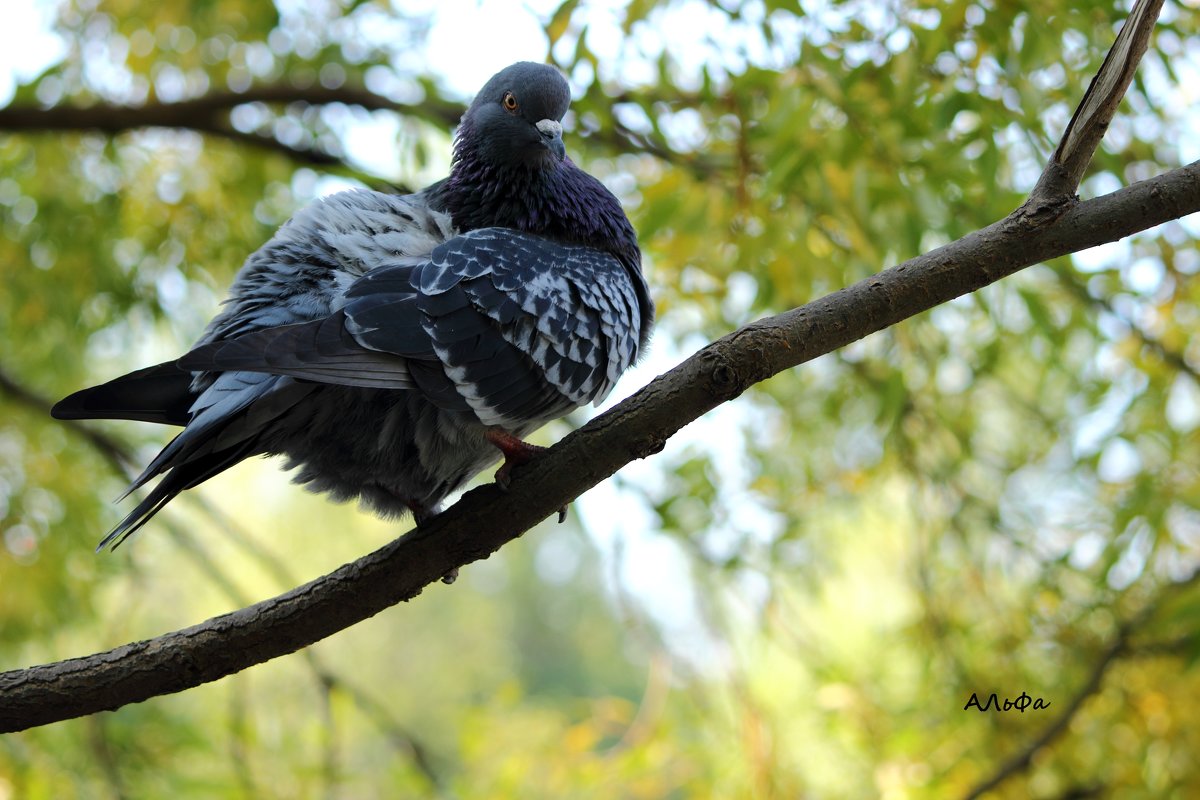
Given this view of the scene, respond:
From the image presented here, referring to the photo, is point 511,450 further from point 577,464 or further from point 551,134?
point 551,134

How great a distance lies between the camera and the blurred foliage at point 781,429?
3.74 metres

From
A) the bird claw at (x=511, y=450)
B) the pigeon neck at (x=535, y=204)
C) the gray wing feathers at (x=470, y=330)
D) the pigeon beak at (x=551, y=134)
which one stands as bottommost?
the bird claw at (x=511, y=450)

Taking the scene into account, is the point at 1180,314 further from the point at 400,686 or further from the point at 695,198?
the point at 400,686

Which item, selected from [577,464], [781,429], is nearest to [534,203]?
[577,464]

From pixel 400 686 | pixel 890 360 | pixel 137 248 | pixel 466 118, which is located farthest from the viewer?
pixel 400 686

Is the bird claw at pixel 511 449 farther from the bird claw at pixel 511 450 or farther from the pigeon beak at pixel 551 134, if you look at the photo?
the pigeon beak at pixel 551 134

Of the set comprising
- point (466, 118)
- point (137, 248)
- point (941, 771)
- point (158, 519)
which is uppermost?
point (137, 248)

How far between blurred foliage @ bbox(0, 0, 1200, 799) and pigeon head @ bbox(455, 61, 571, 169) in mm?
414

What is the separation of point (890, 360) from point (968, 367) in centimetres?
37

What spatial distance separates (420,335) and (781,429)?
325 cm

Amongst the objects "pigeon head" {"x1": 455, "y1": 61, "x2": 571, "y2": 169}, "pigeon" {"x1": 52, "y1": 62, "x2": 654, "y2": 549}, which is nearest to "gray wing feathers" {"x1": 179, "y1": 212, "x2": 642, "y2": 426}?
"pigeon" {"x1": 52, "y1": 62, "x2": 654, "y2": 549}

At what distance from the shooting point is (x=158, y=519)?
482 centimetres

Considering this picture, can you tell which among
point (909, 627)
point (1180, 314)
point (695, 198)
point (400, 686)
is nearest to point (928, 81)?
point (695, 198)

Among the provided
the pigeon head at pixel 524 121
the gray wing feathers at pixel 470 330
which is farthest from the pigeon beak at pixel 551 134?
the gray wing feathers at pixel 470 330
